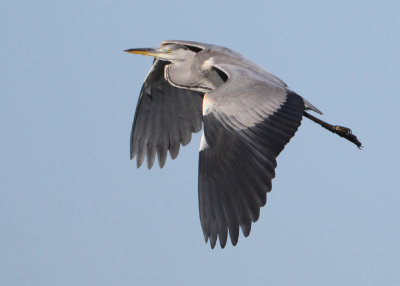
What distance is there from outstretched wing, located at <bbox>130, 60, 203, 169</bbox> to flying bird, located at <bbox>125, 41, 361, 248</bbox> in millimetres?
607

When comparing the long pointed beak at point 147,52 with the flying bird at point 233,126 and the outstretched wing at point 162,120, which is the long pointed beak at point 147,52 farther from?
the outstretched wing at point 162,120

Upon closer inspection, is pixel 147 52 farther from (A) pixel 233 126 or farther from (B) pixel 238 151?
(B) pixel 238 151

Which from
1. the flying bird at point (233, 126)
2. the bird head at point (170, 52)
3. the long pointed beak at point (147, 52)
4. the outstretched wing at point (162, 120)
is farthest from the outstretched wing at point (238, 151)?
the outstretched wing at point (162, 120)

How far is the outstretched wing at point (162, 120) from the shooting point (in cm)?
1130

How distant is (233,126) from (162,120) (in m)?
3.38

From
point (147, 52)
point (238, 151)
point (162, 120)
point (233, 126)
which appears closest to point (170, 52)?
point (147, 52)

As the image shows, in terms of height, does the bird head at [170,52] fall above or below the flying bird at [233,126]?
above

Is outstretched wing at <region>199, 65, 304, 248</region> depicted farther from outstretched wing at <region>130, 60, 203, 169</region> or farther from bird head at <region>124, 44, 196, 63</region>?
outstretched wing at <region>130, 60, 203, 169</region>

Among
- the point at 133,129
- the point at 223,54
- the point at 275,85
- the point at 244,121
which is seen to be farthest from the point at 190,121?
the point at 244,121

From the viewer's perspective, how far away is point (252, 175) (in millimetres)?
7773

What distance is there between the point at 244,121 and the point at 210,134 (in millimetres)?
369

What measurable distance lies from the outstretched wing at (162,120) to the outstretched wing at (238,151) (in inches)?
103

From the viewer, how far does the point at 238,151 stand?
800 centimetres

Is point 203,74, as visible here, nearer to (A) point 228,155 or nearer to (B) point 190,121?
(B) point 190,121
